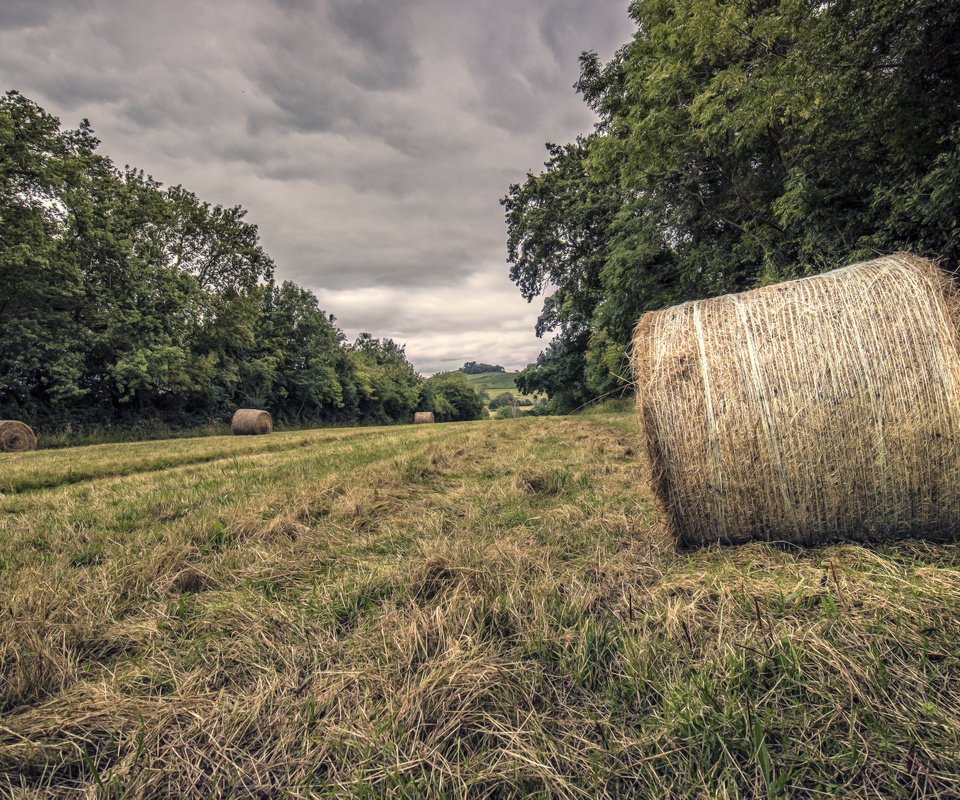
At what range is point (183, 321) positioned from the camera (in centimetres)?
2503

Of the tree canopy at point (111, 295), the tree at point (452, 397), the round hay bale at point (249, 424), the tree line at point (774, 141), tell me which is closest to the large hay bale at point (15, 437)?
the tree canopy at point (111, 295)

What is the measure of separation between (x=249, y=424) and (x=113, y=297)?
9.97 m

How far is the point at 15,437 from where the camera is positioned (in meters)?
14.2

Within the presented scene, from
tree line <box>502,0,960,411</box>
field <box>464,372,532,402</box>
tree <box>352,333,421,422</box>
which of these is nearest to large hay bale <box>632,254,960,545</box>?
tree line <box>502,0,960,411</box>

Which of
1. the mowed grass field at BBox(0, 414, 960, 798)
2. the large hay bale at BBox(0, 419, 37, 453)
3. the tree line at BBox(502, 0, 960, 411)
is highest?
the tree line at BBox(502, 0, 960, 411)

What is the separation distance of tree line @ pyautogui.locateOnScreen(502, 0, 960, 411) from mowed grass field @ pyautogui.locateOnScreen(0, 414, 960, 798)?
6.91 feet

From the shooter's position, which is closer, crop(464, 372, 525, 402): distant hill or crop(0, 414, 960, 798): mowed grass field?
crop(0, 414, 960, 798): mowed grass field

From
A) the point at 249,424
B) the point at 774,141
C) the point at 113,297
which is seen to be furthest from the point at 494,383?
the point at 774,141

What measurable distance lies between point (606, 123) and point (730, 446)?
64.4 feet

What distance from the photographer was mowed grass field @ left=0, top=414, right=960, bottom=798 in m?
1.25

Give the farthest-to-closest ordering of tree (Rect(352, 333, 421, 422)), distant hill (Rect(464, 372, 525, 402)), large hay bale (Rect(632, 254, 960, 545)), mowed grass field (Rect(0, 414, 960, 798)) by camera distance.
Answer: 1. distant hill (Rect(464, 372, 525, 402))
2. tree (Rect(352, 333, 421, 422))
3. large hay bale (Rect(632, 254, 960, 545))
4. mowed grass field (Rect(0, 414, 960, 798))

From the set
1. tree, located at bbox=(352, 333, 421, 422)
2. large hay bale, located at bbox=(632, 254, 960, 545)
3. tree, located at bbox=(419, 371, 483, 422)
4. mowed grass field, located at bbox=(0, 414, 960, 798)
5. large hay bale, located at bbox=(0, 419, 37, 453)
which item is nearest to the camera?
mowed grass field, located at bbox=(0, 414, 960, 798)

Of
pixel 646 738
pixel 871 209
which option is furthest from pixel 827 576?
pixel 871 209

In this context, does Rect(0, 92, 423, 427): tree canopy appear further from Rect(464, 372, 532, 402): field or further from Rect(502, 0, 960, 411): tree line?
Rect(464, 372, 532, 402): field
